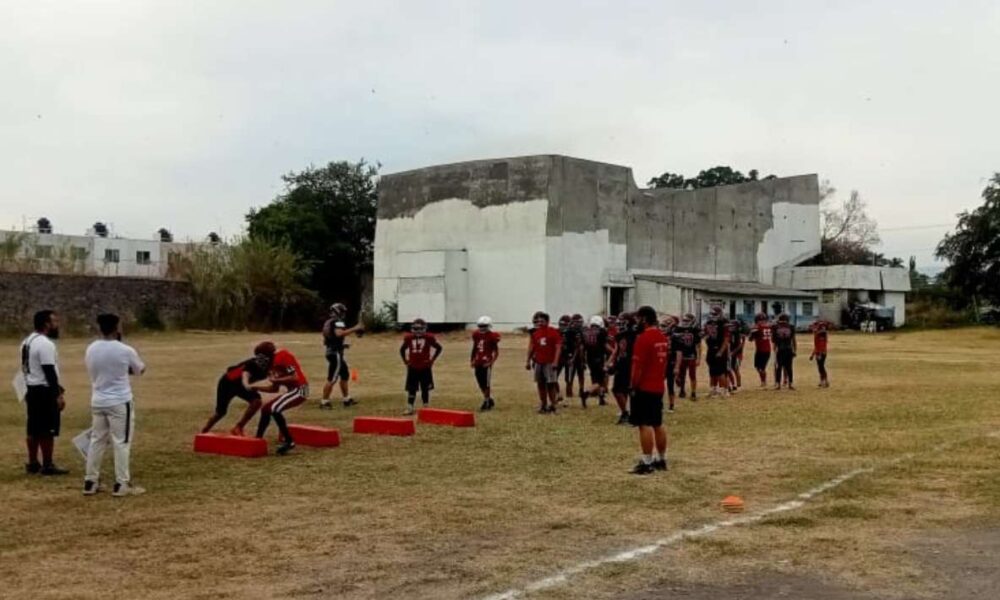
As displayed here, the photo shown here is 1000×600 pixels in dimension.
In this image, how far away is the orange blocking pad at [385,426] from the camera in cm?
1462

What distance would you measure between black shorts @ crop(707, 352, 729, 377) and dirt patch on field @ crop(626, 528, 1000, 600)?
1293 cm

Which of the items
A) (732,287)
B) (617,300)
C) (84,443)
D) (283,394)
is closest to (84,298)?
(617,300)

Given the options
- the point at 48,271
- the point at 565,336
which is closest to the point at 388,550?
the point at 565,336

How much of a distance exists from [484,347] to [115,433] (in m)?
8.72

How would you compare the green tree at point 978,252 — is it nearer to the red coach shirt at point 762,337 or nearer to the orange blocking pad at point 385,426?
the red coach shirt at point 762,337

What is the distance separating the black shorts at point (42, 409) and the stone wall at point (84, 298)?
3848cm

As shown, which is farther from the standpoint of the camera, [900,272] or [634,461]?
[900,272]

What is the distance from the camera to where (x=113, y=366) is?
32.3ft

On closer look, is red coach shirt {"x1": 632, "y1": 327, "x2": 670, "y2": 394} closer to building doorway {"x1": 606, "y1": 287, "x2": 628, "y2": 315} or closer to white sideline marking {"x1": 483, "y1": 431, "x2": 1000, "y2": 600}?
white sideline marking {"x1": 483, "y1": 431, "x2": 1000, "y2": 600}

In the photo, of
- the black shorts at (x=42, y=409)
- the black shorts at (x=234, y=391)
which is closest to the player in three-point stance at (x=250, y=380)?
the black shorts at (x=234, y=391)

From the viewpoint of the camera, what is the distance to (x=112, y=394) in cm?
985

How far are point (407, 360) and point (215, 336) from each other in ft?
111

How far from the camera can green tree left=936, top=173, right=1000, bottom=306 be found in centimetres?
5903

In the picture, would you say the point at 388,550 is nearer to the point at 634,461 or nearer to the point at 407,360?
the point at 634,461
